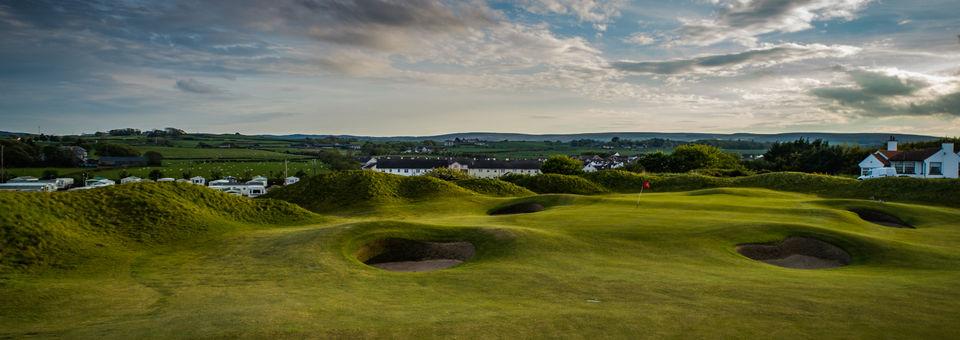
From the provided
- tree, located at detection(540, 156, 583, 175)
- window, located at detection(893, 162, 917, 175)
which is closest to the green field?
window, located at detection(893, 162, 917, 175)

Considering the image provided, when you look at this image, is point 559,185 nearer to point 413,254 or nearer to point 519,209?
point 519,209

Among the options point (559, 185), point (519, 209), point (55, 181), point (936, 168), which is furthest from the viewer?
point (55, 181)

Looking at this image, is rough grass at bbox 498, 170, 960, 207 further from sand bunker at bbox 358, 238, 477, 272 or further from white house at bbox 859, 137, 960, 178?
sand bunker at bbox 358, 238, 477, 272

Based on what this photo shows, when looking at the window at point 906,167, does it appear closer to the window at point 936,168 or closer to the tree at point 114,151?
the window at point 936,168

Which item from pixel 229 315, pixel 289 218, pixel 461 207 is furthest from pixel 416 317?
pixel 461 207

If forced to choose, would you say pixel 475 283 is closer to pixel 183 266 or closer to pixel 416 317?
pixel 416 317

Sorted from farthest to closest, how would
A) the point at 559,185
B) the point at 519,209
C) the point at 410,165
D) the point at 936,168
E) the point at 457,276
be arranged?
the point at 410,165 → the point at 936,168 → the point at 559,185 → the point at 519,209 → the point at 457,276

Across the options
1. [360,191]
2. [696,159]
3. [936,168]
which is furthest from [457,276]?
[696,159]
